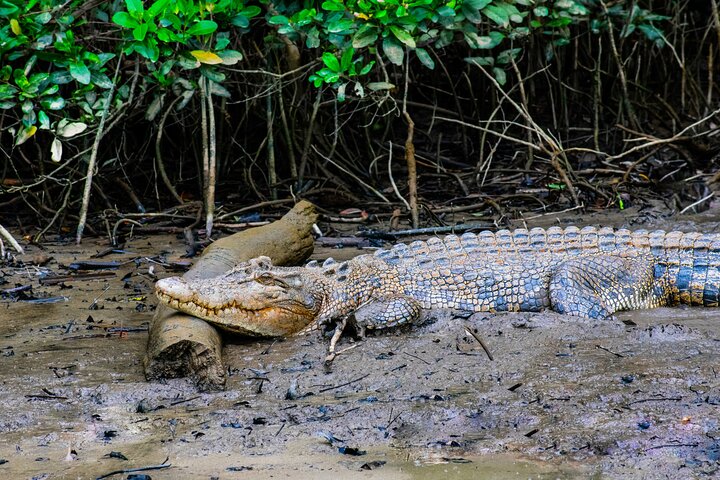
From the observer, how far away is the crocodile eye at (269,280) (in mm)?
4876

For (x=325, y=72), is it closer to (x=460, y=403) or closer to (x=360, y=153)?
(x=360, y=153)

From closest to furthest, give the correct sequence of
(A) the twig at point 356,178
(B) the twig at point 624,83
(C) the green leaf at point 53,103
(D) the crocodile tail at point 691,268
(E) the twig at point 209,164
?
(D) the crocodile tail at point 691,268 < (C) the green leaf at point 53,103 < (E) the twig at point 209,164 < (A) the twig at point 356,178 < (B) the twig at point 624,83

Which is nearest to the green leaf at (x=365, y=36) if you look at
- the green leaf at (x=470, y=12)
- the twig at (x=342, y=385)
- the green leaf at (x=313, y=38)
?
the green leaf at (x=313, y=38)

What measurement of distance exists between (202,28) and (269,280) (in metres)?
1.84

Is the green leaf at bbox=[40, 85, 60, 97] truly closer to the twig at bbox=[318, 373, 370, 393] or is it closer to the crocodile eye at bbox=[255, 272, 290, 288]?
the crocodile eye at bbox=[255, 272, 290, 288]

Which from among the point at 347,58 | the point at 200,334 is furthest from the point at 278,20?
the point at 200,334

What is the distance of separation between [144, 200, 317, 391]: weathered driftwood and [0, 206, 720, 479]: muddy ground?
0.25 feet

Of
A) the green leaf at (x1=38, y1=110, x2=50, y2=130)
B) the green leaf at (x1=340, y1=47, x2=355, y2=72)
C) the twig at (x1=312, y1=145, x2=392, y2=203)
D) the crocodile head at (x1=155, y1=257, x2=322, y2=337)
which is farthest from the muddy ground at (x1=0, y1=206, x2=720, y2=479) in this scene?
the twig at (x1=312, y1=145, x2=392, y2=203)

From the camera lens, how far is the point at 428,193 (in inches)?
321

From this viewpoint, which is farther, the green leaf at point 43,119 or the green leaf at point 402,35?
the green leaf at point 43,119

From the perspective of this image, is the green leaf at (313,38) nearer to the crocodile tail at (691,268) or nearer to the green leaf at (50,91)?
the green leaf at (50,91)

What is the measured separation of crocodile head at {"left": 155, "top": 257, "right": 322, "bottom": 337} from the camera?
4496 mm

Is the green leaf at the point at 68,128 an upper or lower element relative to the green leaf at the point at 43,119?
lower

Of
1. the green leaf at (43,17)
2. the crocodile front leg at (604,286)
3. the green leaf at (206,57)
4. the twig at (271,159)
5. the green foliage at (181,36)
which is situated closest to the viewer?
Answer: the crocodile front leg at (604,286)
